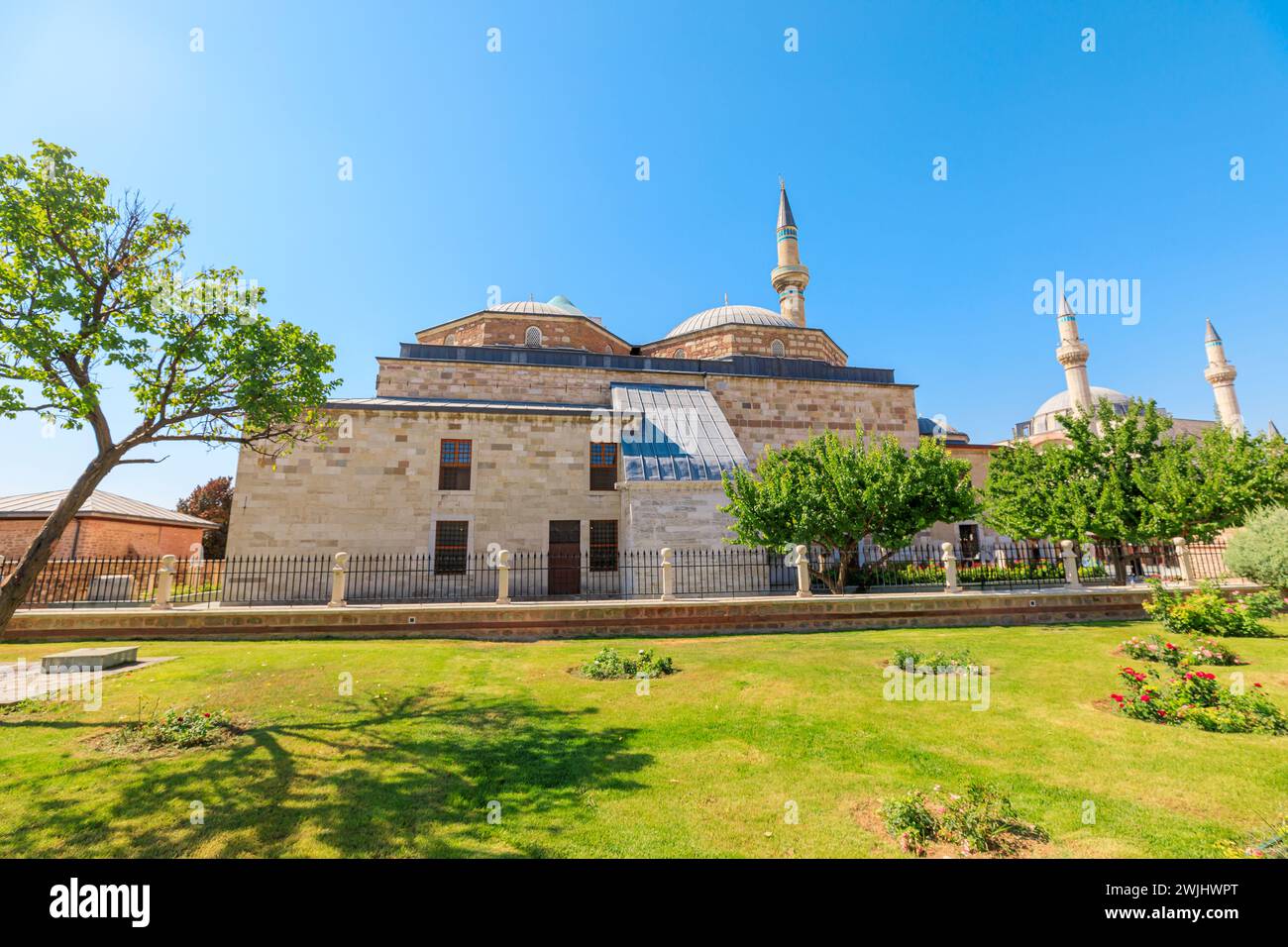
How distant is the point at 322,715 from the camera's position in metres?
6.37

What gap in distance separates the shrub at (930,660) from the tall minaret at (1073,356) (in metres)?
33.5

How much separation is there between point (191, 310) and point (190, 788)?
23.8 feet

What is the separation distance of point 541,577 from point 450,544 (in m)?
3.41

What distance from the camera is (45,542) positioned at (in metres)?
6.88

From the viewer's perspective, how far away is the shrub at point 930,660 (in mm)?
8141

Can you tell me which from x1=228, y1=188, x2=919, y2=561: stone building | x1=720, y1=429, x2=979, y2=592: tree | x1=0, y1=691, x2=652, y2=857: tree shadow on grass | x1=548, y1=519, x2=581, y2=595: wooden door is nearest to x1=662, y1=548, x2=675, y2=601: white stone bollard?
x1=720, y1=429, x2=979, y2=592: tree

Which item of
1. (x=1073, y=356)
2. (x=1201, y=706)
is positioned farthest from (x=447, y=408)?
(x=1073, y=356)

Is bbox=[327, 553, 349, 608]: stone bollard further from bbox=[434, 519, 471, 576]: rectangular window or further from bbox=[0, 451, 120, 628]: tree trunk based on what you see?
bbox=[434, 519, 471, 576]: rectangular window

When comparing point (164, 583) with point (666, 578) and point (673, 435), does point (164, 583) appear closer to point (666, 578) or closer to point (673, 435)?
point (666, 578)

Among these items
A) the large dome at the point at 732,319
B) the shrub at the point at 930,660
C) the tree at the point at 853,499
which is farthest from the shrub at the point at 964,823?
the large dome at the point at 732,319

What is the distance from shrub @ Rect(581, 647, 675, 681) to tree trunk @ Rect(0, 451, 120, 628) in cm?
709
